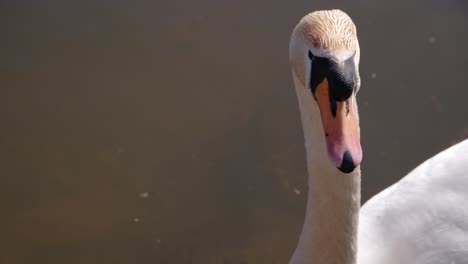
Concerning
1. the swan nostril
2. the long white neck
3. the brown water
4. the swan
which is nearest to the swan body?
the swan

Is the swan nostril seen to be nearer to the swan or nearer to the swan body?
the swan

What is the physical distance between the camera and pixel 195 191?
416 centimetres

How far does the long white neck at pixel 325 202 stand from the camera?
2367 mm

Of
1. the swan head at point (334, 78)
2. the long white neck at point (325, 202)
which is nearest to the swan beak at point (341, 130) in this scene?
the swan head at point (334, 78)

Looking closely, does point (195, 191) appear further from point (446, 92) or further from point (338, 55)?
point (338, 55)

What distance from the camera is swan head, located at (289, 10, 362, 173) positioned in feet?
6.50

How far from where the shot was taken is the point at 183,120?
4453 millimetres

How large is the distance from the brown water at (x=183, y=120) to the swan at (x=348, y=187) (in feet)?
3.21

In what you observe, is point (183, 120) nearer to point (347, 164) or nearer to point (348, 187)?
point (348, 187)

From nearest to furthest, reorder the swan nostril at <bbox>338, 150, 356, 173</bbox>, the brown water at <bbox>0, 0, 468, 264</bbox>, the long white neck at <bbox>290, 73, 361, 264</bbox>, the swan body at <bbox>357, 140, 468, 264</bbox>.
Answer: the swan nostril at <bbox>338, 150, 356, 173</bbox> → the long white neck at <bbox>290, 73, 361, 264</bbox> → the swan body at <bbox>357, 140, 468, 264</bbox> → the brown water at <bbox>0, 0, 468, 264</bbox>

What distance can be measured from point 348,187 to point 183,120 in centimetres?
214

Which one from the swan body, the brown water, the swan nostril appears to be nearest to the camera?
the swan nostril

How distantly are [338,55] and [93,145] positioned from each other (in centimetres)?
256

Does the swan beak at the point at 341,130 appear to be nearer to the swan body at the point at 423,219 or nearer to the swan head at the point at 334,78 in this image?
the swan head at the point at 334,78
